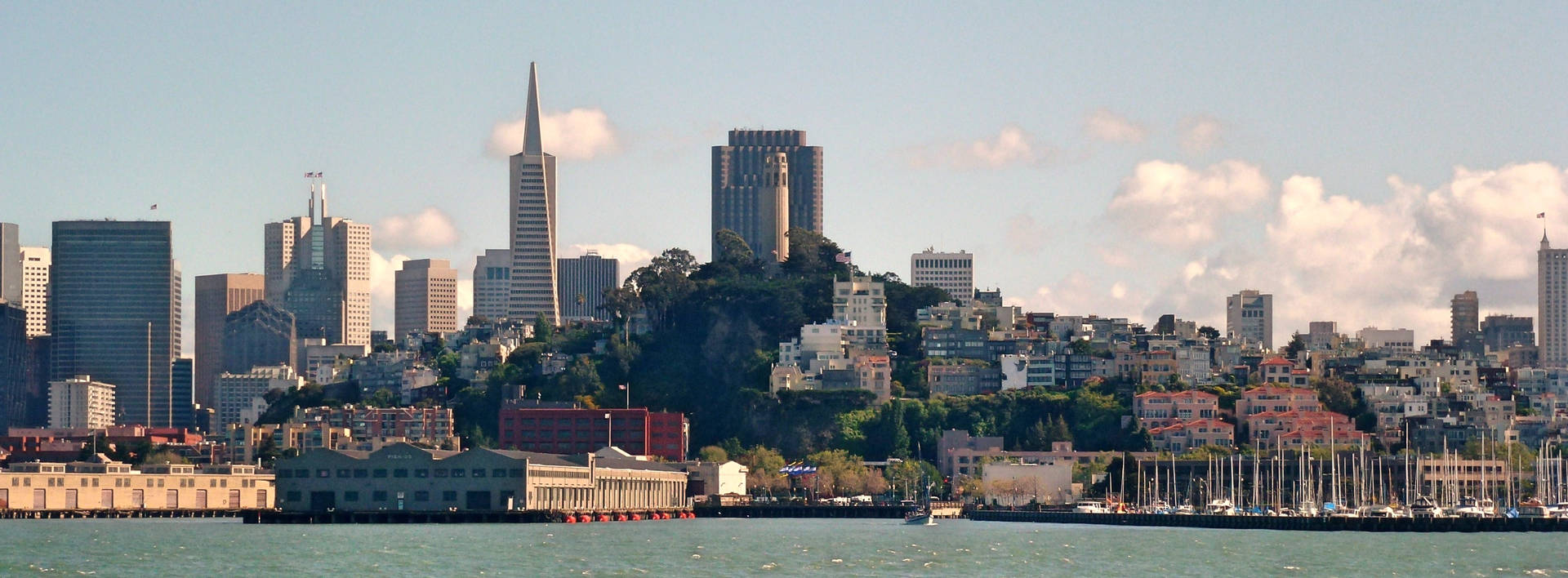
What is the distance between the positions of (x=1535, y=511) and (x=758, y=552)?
6510 cm

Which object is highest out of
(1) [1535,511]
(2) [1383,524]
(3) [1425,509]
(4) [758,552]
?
(3) [1425,509]

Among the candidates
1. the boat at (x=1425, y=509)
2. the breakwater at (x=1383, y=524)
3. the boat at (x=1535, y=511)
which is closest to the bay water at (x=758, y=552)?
the breakwater at (x=1383, y=524)

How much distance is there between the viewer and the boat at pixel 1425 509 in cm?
17890

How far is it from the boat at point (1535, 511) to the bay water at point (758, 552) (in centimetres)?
1265

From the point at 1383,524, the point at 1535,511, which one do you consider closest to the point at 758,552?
the point at 1383,524

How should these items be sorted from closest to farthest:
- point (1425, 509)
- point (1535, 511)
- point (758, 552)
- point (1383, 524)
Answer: point (758, 552)
point (1383, 524)
point (1425, 509)
point (1535, 511)

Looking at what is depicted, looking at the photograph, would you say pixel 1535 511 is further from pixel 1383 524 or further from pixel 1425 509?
pixel 1383 524

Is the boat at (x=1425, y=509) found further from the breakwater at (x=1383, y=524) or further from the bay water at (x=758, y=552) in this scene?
the bay water at (x=758, y=552)

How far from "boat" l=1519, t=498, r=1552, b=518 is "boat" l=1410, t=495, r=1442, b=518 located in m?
5.44

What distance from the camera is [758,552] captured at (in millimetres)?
148500

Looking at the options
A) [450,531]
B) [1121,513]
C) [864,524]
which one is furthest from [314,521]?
[1121,513]

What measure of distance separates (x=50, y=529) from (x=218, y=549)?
1721 inches

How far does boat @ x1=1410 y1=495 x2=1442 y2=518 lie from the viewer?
179 meters

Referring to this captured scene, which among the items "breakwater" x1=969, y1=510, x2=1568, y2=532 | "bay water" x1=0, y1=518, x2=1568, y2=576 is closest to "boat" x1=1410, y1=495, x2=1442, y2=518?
"breakwater" x1=969, y1=510, x2=1568, y2=532
